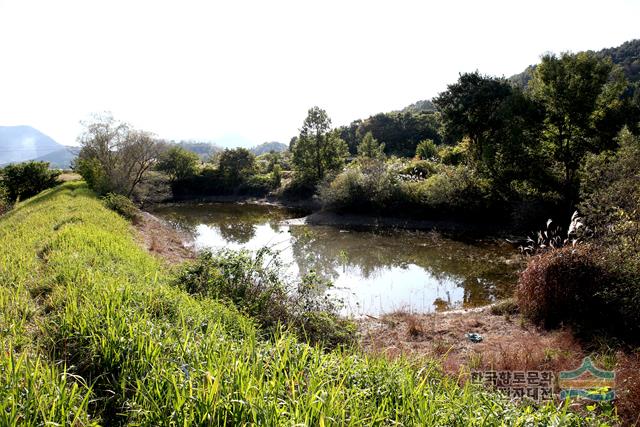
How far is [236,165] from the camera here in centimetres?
4150

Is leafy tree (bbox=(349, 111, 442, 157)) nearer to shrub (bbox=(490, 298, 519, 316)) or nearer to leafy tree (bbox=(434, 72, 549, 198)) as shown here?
leafy tree (bbox=(434, 72, 549, 198))

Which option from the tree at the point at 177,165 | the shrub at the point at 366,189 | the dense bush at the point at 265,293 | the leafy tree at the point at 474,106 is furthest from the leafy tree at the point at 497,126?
the tree at the point at 177,165

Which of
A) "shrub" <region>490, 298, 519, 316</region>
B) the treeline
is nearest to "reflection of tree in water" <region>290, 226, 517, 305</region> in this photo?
"shrub" <region>490, 298, 519, 316</region>

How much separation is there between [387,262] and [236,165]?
97.8 ft

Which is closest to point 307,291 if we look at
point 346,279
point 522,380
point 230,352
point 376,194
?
point 522,380

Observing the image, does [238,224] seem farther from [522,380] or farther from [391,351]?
[522,380]

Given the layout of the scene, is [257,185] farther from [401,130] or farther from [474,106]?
[401,130]

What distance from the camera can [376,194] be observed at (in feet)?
79.4

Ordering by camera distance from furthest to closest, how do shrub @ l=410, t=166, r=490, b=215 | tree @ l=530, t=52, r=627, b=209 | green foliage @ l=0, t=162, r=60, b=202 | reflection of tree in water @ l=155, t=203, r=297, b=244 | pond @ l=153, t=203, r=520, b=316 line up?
green foliage @ l=0, t=162, r=60, b=202 < reflection of tree in water @ l=155, t=203, r=297, b=244 < shrub @ l=410, t=166, r=490, b=215 < tree @ l=530, t=52, r=627, b=209 < pond @ l=153, t=203, r=520, b=316

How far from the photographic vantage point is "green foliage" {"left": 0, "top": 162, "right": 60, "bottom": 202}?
29.1 m

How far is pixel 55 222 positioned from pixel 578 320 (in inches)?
563

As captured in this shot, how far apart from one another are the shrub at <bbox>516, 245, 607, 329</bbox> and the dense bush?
4.38m

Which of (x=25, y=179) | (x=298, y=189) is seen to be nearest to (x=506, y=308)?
(x=298, y=189)

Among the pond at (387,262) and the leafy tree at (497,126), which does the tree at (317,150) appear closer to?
the pond at (387,262)
